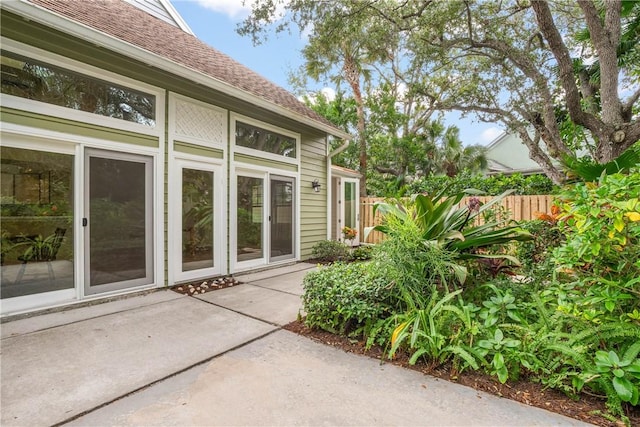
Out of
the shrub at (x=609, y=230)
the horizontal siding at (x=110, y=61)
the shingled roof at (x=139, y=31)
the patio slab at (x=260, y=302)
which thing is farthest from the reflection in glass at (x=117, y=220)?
the shrub at (x=609, y=230)

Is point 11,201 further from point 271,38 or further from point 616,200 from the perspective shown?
point 616,200

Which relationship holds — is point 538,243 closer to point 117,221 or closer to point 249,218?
point 249,218

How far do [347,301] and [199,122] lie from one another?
Answer: 12.1ft

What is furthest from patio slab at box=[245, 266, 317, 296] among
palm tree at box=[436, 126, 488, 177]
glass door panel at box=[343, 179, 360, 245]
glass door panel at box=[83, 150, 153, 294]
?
palm tree at box=[436, 126, 488, 177]

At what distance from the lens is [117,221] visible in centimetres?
380

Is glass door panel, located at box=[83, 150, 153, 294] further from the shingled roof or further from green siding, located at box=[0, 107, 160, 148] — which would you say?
the shingled roof

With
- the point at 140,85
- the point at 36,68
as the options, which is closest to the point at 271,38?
the point at 140,85

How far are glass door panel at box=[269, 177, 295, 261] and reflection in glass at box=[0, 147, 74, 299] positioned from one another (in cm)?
319

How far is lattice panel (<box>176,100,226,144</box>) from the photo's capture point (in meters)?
4.50

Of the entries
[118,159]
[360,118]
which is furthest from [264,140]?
[360,118]

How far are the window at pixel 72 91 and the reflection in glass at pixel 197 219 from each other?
985 mm

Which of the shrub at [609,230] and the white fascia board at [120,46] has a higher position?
the white fascia board at [120,46]

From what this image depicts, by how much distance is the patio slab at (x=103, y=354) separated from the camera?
5.97 feet

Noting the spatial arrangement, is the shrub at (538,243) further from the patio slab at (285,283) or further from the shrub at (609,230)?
the patio slab at (285,283)
